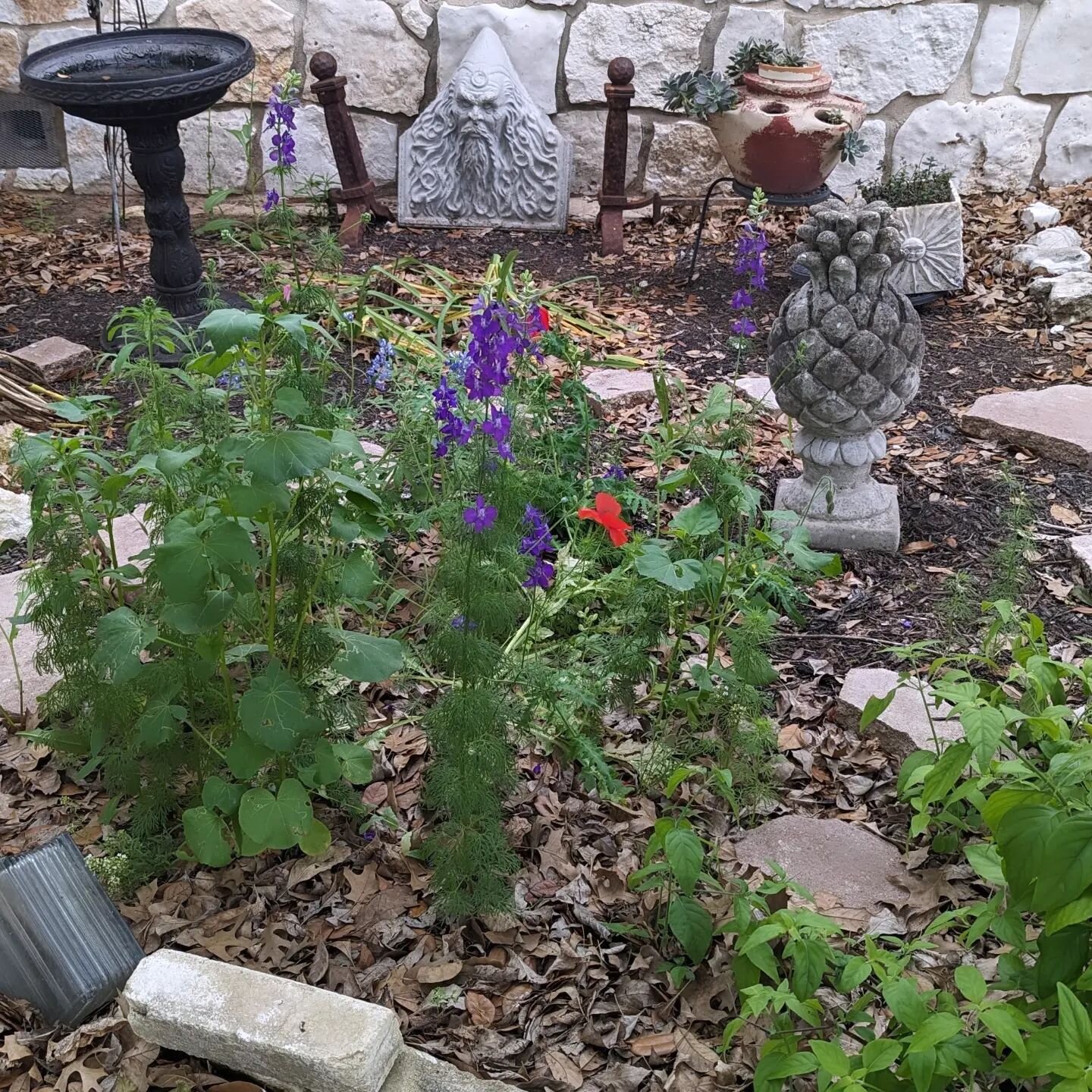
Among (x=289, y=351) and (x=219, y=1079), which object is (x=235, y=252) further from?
(x=219, y=1079)

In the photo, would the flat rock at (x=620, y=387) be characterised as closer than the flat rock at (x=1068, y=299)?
Yes

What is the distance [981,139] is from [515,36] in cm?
225

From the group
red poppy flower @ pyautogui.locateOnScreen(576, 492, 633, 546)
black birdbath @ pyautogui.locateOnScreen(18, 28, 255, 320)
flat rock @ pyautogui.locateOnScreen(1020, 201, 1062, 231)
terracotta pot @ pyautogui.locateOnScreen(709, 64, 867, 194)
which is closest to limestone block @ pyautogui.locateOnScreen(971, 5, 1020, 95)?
flat rock @ pyautogui.locateOnScreen(1020, 201, 1062, 231)

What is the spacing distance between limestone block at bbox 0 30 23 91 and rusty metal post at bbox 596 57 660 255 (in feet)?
8.82

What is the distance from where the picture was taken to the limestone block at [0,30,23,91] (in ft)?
17.6

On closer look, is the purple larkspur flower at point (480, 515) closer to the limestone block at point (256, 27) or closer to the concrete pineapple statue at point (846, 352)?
the concrete pineapple statue at point (846, 352)

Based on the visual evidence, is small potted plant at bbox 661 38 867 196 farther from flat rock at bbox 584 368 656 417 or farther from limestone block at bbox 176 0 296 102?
limestone block at bbox 176 0 296 102

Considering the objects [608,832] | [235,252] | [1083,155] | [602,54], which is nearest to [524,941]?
[608,832]

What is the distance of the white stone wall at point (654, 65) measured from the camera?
5352 millimetres

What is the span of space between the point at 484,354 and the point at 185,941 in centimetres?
122

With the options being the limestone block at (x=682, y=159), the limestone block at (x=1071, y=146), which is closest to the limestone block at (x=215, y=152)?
the limestone block at (x=682, y=159)

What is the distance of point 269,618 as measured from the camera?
2.10m

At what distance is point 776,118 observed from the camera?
471 cm

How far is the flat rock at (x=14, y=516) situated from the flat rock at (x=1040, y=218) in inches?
175
